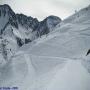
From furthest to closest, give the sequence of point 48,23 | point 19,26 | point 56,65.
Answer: point 19,26, point 48,23, point 56,65

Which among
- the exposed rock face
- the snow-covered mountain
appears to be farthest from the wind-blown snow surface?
the exposed rock face

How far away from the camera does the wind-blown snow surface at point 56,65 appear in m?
16.8

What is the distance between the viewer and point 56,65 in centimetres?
2159

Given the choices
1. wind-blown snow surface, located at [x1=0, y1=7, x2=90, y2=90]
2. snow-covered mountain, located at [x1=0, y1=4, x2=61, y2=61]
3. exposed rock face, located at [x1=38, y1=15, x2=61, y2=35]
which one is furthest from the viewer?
exposed rock face, located at [x1=38, y1=15, x2=61, y2=35]

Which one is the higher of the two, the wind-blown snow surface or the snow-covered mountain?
the snow-covered mountain

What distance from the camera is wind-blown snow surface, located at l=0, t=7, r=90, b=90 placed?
1678 centimetres

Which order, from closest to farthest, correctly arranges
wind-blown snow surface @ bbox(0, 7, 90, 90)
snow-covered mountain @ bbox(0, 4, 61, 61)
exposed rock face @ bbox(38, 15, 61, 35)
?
wind-blown snow surface @ bbox(0, 7, 90, 90) → snow-covered mountain @ bbox(0, 4, 61, 61) → exposed rock face @ bbox(38, 15, 61, 35)

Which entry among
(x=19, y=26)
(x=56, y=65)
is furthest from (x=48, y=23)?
(x=56, y=65)

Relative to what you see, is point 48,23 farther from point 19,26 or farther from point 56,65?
point 56,65

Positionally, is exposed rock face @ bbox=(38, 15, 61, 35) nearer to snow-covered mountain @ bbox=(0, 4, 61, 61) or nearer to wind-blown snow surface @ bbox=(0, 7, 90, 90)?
snow-covered mountain @ bbox=(0, 4, 61, 61)

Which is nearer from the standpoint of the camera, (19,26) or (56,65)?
(56,65)

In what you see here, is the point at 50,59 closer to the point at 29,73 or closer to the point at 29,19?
the point at 29,73

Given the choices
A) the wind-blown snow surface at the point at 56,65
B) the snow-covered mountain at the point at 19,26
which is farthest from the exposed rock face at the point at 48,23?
the wind-blown snow surface at the point at 56,65

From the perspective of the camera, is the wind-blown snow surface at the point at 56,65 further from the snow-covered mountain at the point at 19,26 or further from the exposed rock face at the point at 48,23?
→ the exposed rock face at the point at 48,23
